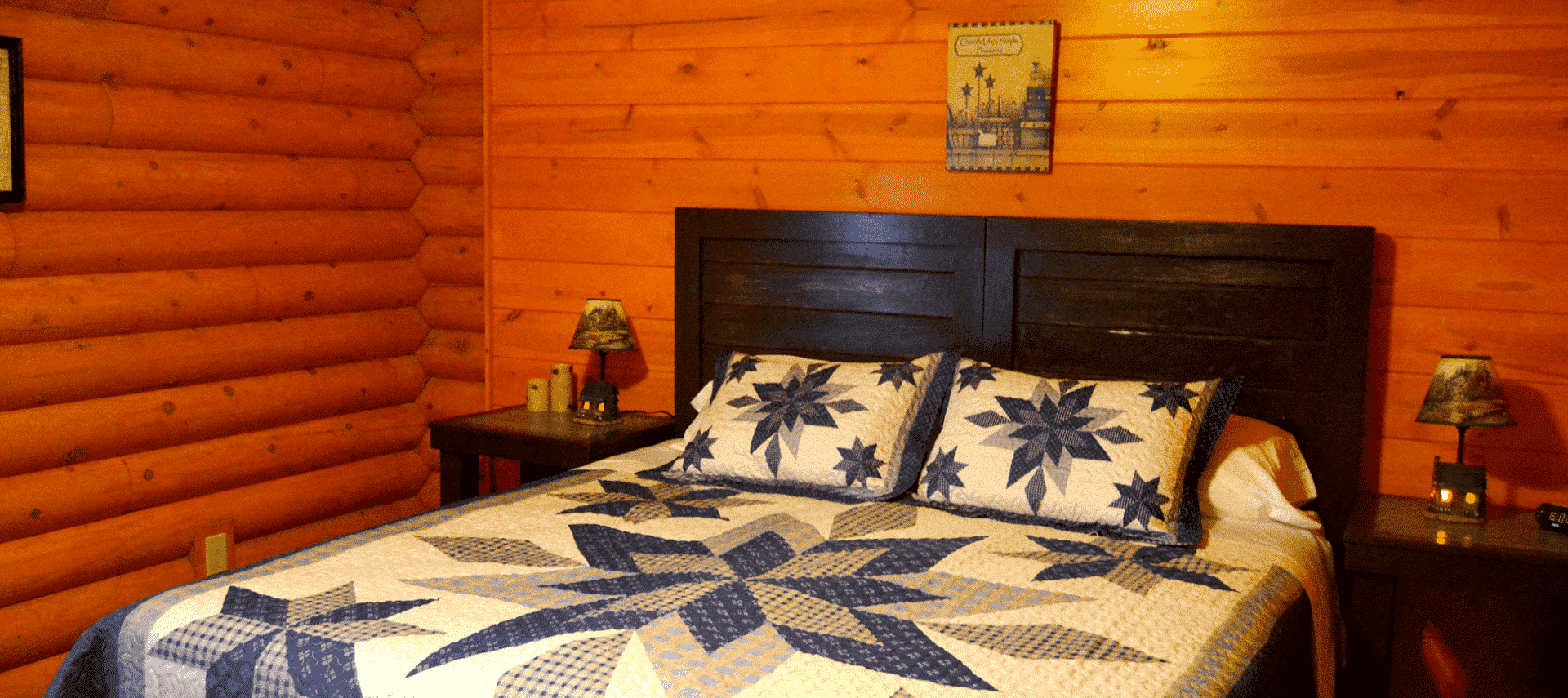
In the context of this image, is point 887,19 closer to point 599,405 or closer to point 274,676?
point 599,405

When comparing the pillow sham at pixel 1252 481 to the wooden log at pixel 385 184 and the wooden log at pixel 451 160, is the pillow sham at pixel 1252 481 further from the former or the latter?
the wooden log at pixel 385 184

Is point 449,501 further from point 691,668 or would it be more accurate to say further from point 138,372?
point 691,668

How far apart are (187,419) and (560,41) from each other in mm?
1525

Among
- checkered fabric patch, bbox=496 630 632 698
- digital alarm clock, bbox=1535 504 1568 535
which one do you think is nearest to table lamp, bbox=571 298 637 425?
checkered fabric patch, bbox=496 630 632 698

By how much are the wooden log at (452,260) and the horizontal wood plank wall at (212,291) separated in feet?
0.04

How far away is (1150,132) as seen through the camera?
9.25 ft

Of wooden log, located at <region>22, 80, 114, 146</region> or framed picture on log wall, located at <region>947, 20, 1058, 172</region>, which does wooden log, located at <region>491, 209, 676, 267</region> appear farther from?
wooden log, located at <region>22, 80, 114, 146</region>

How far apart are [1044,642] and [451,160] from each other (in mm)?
2965

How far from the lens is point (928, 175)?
10.0 ft

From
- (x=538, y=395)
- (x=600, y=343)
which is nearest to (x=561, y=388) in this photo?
(x=538, y=395)

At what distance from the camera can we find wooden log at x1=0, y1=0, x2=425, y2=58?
306cm

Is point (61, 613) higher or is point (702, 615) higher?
point (702, 615)

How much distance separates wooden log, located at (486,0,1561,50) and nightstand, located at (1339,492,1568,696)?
1082mm

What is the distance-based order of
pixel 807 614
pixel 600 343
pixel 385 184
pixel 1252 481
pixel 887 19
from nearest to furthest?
1. pixel 807 614
2. pixel 1252 481
3. pixel 887 19
4. pixel 600 343
5. pixel 385 184
